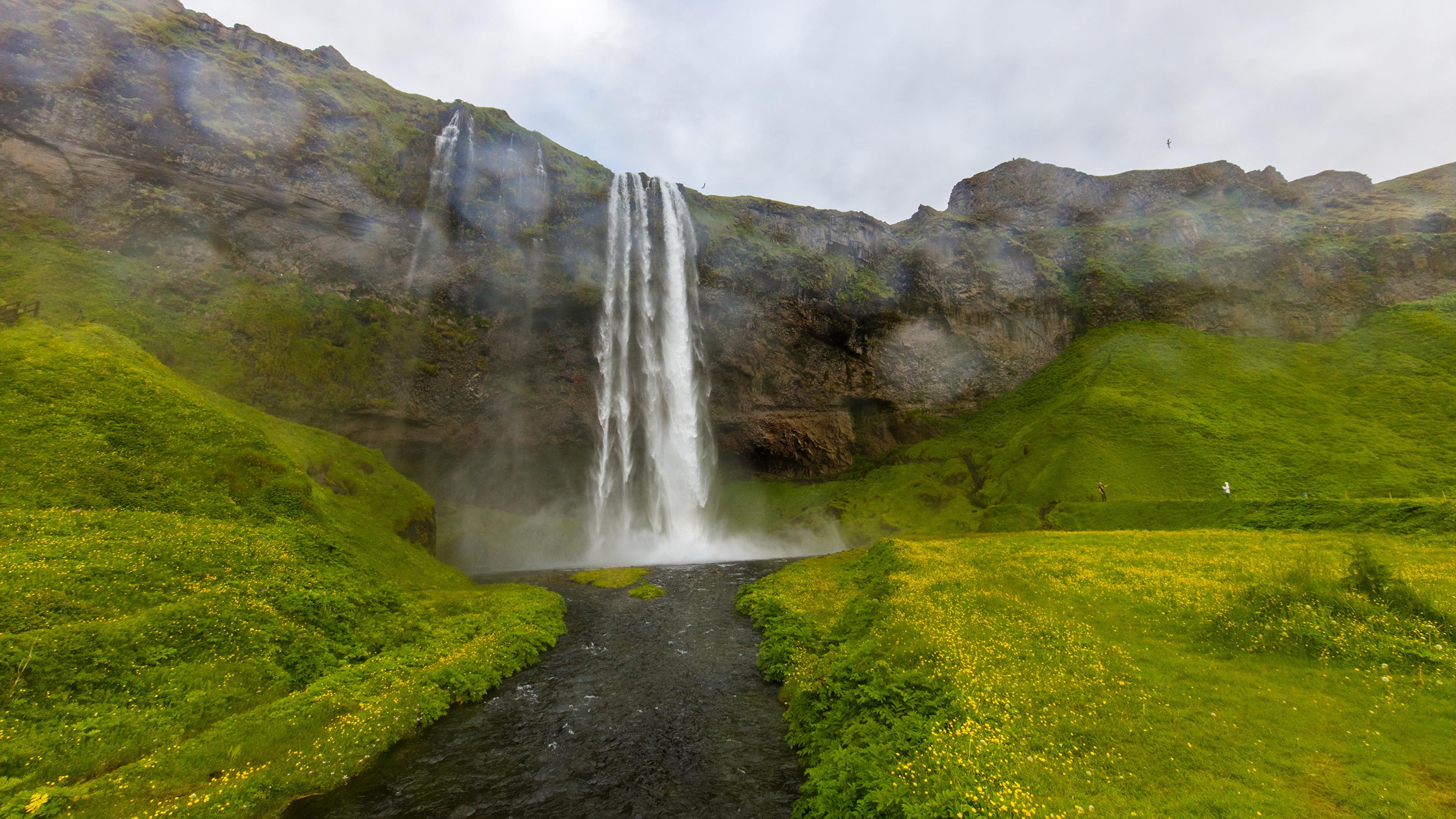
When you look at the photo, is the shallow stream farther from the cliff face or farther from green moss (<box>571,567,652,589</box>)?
the cliff face

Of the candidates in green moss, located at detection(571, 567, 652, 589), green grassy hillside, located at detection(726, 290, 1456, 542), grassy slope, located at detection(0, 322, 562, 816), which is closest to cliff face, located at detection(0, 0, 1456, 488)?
green grassy hillside, located at detection(726, 290, 1456, 542)

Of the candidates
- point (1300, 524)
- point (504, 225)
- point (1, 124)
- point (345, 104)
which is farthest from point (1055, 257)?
point (1, 124)

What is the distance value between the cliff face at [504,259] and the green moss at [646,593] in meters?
36.1

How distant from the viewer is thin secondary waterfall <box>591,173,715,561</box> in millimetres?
62094

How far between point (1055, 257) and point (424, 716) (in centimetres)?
10812

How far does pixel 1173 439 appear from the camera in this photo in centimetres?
5794

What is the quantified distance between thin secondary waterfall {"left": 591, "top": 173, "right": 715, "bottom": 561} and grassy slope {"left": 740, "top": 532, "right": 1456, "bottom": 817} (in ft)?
138

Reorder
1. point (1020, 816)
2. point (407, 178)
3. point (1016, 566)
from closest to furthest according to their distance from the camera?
1. point (1020, 816)
2. point (1016, 566)
3. point (407, 178)

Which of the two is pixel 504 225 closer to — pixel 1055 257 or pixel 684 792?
pixel 684 792

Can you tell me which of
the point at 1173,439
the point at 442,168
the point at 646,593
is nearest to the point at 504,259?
the point at 442,168

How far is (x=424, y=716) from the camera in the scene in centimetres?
1552

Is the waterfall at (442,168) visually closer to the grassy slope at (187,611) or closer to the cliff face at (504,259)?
the cliff face at (504,259)

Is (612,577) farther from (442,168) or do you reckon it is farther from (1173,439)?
(1173,439)

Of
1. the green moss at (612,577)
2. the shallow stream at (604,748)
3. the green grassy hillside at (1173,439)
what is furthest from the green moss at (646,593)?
the green grassy hillside at (1173,439)
